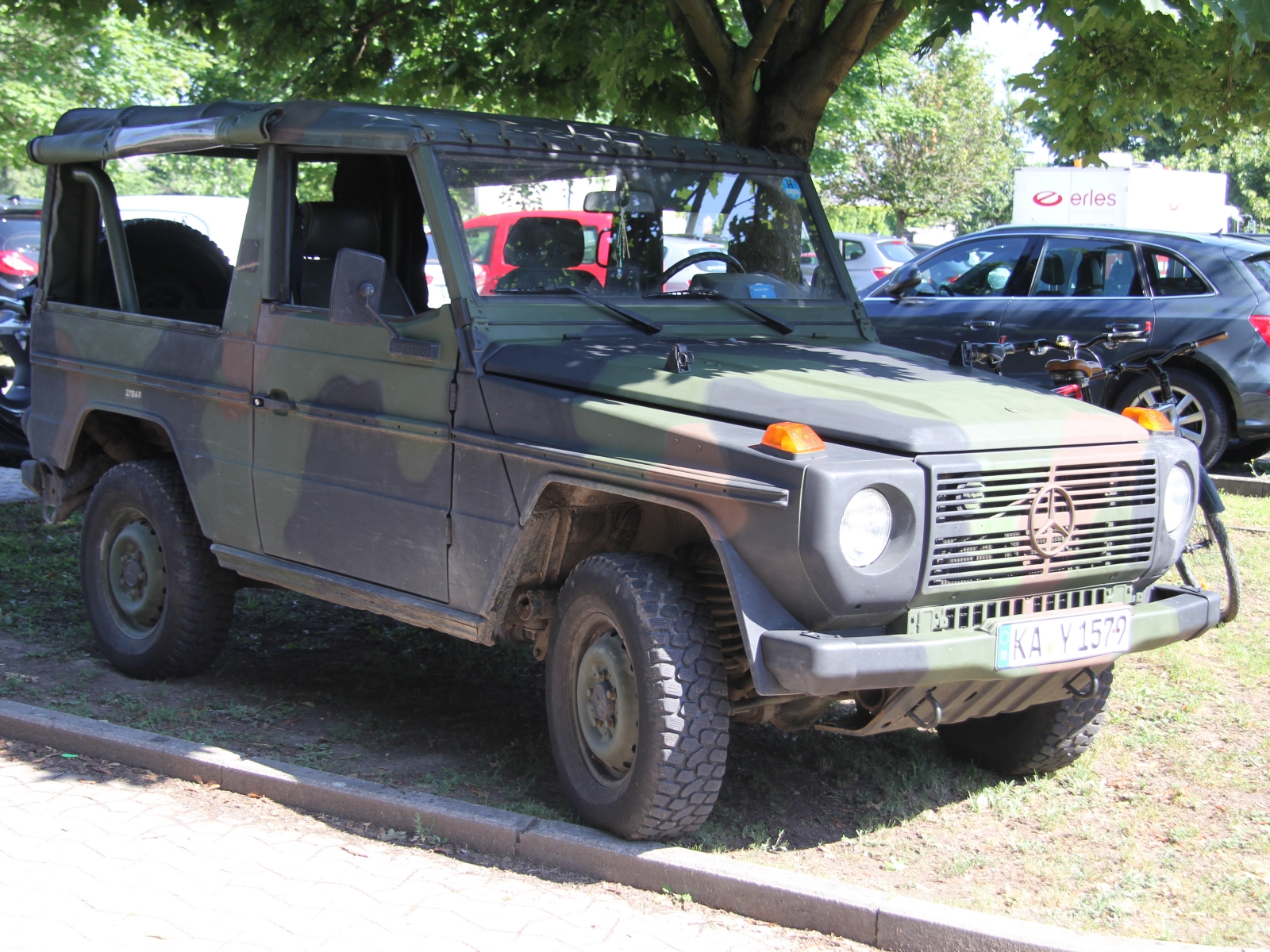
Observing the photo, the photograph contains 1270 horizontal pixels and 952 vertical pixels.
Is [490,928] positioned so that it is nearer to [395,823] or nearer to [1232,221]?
[395,823]

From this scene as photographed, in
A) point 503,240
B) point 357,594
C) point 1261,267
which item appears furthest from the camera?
point 1261,267

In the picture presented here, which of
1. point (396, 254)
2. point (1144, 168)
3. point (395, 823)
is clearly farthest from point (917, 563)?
point (1144, 168)

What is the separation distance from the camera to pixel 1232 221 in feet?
109

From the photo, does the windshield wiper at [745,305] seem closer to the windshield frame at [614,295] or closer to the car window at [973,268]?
the windshield frame at [614,295]

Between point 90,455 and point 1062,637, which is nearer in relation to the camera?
point 1062,637

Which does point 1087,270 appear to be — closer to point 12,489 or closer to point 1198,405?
point 1198,405

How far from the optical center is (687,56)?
25.3 ft

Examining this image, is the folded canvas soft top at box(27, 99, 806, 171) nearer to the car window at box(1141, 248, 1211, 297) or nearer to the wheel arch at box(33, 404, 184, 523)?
the wheel arch at box(33, 404, 184, 523)

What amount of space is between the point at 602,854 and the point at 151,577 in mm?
2684

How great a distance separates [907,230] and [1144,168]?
57.8 ft

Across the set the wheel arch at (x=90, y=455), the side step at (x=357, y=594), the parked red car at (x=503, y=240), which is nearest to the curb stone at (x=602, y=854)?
the side step at (x=357, y=594)

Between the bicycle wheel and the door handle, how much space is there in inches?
125

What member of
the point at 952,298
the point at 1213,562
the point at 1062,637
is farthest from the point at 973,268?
the point at 1062,637

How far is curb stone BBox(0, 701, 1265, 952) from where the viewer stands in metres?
3.46
